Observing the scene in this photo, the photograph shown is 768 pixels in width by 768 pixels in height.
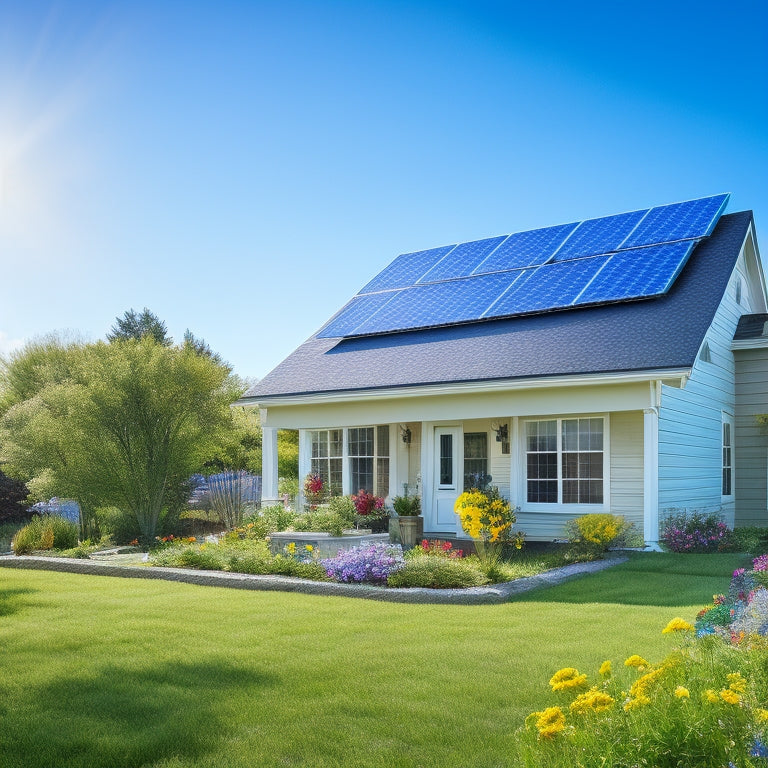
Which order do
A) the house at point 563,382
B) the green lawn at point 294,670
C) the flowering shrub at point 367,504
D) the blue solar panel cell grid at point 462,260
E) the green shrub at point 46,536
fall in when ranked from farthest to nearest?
the blue solar panel cell grid at point 462,260 < the flowering shrub at point 367,504 < the green shrub at point 46,536 < the house at point 563,382 < the green lawn at point 294,670

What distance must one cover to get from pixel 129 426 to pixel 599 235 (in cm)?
1118

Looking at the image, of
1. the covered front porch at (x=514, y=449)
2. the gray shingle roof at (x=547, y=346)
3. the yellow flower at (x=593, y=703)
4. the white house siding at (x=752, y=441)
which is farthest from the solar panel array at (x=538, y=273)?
the yellow flower at (x=593, y=703)

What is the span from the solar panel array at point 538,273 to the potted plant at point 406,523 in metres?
4.17

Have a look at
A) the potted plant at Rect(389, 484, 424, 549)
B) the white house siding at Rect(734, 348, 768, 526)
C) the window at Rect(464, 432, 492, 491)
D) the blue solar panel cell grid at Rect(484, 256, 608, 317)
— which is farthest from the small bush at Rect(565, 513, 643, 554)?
the white house siding at Rect(734, 348, 768, 526)

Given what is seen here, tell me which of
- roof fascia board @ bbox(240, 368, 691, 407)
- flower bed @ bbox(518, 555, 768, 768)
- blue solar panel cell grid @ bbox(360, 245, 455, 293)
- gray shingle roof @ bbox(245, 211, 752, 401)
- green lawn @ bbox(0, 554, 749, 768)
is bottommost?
green lawn @ bbox(0, 554, 749, 768)

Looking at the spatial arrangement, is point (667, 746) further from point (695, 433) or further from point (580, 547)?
point (695, 433)

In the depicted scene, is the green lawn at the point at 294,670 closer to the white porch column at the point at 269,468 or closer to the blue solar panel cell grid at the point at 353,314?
the white porch column at the point at 269,468

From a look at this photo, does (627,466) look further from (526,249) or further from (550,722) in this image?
(550,722)

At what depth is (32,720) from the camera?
4773 millimetres

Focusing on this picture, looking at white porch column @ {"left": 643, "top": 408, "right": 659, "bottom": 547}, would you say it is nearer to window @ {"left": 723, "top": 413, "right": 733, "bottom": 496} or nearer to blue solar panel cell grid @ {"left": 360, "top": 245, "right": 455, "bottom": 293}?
window @ {"left": 723, "top": 413, "right": 733, "bottom": 496}

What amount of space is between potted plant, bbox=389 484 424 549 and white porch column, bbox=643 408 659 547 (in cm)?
416

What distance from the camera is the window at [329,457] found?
17062 mm

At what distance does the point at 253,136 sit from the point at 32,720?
14.1m

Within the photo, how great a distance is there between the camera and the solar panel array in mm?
15469
